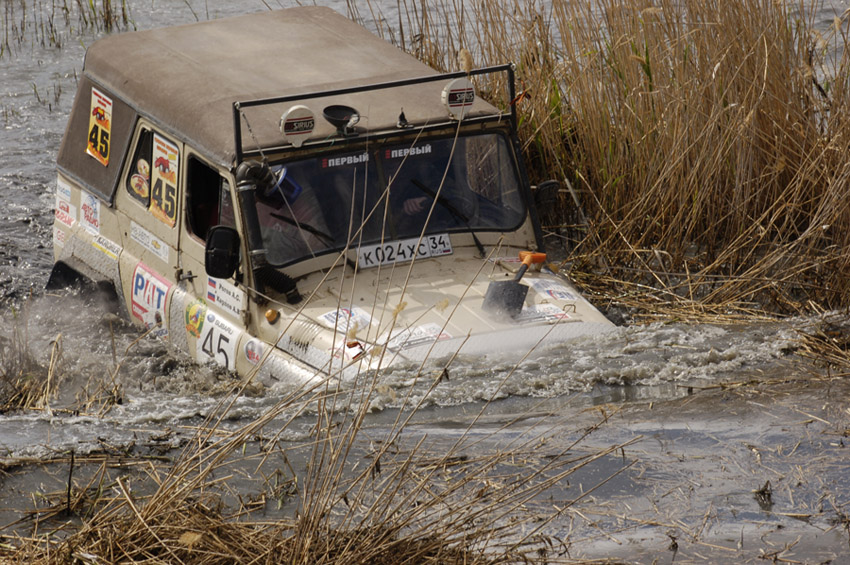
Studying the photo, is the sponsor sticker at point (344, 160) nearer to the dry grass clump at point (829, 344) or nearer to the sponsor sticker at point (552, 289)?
the sponsor sticker at point (552, 289)

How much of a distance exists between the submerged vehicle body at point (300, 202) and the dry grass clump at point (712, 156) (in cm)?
124

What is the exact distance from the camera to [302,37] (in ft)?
21.8

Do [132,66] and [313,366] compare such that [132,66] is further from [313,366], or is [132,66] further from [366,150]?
[313,366]

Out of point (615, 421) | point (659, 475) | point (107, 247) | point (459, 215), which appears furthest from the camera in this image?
point (107, 247)

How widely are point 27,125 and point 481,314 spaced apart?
728cm

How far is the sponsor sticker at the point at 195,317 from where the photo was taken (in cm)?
581

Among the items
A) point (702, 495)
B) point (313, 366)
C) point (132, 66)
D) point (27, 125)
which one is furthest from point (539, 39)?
point (27, 125)

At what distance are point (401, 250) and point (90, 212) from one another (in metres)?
2.08

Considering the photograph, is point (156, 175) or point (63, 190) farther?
point (63, 190)

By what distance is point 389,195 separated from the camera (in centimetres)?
543

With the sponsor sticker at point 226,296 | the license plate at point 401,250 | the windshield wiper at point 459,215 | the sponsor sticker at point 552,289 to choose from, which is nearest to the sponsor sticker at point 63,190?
the sponsor sticker at point 226,296

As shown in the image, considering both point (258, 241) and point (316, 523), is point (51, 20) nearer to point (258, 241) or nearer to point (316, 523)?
point (258, 241)

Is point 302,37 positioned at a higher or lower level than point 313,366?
higher

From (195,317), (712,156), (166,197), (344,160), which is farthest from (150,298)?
(712,156)
